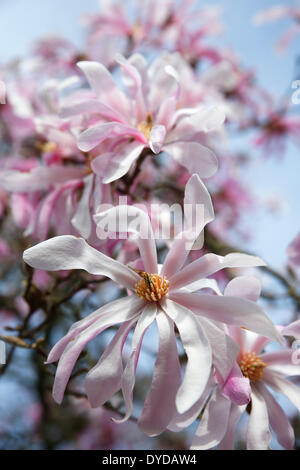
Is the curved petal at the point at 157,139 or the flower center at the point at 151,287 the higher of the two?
the curved petal at the point at 157,139

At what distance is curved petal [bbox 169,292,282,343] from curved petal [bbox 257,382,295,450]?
0.13 m

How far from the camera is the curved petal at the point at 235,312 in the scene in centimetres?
47

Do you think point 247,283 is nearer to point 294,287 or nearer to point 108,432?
point 294,287

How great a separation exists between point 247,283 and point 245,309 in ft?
0.21

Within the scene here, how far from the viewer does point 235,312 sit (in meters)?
0.48

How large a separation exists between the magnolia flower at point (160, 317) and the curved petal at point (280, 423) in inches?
4.7

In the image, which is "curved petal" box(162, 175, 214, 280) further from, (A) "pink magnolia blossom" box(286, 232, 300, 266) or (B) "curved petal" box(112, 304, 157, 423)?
(A) "pink magnolia blossom" box(286, 232, 300, 266)

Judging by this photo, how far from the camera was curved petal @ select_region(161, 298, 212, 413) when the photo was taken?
0.44m

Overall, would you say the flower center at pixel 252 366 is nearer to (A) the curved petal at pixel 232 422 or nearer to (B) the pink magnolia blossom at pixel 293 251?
(A) the curved petal at pixel 232 422

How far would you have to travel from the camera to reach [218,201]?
1.72 meters

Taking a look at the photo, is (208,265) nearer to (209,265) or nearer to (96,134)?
(209,265)

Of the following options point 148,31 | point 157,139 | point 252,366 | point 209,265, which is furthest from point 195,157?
point 148,31

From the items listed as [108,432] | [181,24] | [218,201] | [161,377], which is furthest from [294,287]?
[108,432]

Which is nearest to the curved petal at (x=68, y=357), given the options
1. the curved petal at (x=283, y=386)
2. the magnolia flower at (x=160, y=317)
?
the magnolia flower at (x=160, y=317)
